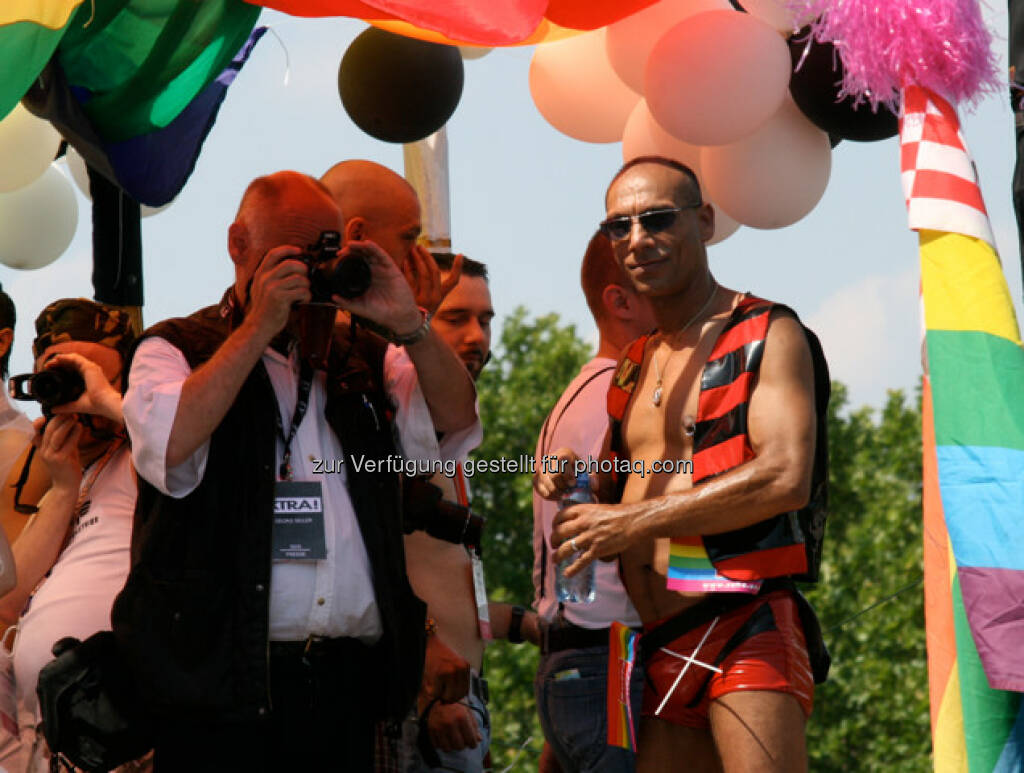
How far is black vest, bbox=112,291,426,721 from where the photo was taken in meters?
2.96

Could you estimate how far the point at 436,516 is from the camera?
12.6ft

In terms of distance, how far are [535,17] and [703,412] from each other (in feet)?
3.40

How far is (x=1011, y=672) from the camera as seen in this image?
303cm

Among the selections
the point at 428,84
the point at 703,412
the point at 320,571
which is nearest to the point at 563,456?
the point at 703,412

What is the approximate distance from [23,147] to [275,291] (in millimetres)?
2081

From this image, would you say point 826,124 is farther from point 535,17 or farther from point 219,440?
point 219,440

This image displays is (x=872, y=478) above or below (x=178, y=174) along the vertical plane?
above

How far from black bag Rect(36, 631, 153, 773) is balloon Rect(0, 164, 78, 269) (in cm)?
248

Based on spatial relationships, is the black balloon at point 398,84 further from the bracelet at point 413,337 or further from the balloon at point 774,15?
the bracelet at point 413,337

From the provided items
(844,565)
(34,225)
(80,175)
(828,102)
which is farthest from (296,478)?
(844,565)

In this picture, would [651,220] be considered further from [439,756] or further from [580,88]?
[439,756]

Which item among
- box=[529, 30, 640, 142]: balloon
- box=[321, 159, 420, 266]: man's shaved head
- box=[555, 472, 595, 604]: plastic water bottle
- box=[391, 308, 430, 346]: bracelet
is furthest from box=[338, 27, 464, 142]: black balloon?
box=[555, 472, 595, 604]: plastic water bottle

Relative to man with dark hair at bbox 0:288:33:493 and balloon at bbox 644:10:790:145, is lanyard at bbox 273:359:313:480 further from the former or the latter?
balloon at bbox 644:10:790:145

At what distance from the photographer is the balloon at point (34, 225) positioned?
5215mm
